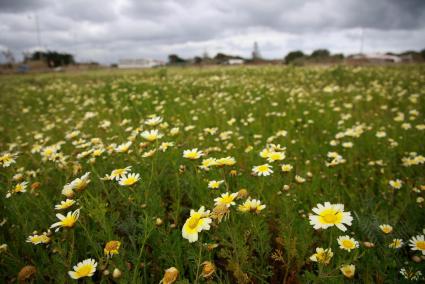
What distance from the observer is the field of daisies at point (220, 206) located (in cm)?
132

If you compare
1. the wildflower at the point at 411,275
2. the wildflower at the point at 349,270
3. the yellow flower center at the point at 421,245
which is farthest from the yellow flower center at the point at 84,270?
the yellow flower center at the point at 421,245

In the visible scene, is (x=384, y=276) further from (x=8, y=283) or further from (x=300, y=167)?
(x=8, y=283)

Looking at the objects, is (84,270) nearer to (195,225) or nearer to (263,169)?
(195,225)

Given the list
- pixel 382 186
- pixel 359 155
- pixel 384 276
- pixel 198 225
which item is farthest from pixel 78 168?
pixel 359 155

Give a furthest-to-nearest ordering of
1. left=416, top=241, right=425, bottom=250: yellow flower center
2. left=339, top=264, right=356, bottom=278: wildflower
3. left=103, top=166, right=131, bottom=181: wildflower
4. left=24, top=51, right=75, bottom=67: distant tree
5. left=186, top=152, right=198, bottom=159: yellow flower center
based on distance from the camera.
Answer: left=24, top=51, right=75, bottom=67: distant tree → left=186, top=152, right=198, bottom=159: yellow flower center → left=103, top=166, right=131, bottom=181: wildflower → left=416, top=241, right=425, bottom=250: yellow flower center → left=339, top=264, right=356, bottom=278: wildflower

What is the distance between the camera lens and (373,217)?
1.78m

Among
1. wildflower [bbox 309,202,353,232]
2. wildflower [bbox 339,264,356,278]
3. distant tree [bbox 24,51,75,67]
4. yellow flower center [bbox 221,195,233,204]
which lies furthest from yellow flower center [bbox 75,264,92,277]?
distant tree [bbox 24,51,75,67]

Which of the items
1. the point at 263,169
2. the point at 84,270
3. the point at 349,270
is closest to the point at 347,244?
the point at 349,270

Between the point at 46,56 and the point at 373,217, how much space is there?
80.7 meters

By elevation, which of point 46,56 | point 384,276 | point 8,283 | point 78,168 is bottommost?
point 8,283

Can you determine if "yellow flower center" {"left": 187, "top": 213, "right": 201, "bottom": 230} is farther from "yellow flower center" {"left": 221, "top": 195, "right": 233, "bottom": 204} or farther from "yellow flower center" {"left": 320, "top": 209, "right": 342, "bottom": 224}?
"yellow flower center" {"left": 320, "top": 209, "right": 342, "bottom": 224}

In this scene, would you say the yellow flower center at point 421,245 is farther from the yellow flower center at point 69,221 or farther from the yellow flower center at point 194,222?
the yellow flower center at point 69,221

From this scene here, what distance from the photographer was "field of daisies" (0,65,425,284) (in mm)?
1323

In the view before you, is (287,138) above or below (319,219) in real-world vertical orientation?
below
